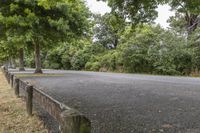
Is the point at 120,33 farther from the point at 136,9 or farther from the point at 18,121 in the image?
the point at 18,121

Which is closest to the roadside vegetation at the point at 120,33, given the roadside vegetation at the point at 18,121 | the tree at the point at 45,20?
the tree at the point at 45,20

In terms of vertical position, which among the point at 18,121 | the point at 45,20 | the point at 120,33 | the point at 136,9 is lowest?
the point at 18,121

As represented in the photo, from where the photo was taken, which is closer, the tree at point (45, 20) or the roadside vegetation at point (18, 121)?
the roadside vegetation at point (18, 121)

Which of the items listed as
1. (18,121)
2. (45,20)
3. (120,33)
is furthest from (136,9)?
(45,20)

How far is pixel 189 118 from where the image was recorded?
625cm

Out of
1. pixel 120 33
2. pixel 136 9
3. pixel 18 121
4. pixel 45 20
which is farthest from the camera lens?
pixel 45 20

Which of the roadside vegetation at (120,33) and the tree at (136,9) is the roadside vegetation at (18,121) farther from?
the tree at (136,9)

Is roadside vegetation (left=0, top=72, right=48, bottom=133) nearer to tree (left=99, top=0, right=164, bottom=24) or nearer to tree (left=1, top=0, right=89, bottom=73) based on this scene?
tree (left=99, top=0, right=164, bottom=24)

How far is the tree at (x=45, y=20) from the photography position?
64.6 ft

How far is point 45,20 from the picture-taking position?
2097 cm

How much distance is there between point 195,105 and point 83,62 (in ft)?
118

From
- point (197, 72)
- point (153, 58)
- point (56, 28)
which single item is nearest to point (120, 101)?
point (56, 28)

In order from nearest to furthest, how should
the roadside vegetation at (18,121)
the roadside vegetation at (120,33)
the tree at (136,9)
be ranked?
the roadside vegetation at (18,121) → the tree at (136,9) → the roadside vegetation at (120,33)

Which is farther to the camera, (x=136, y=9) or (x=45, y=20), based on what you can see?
(x=45, y=20)
